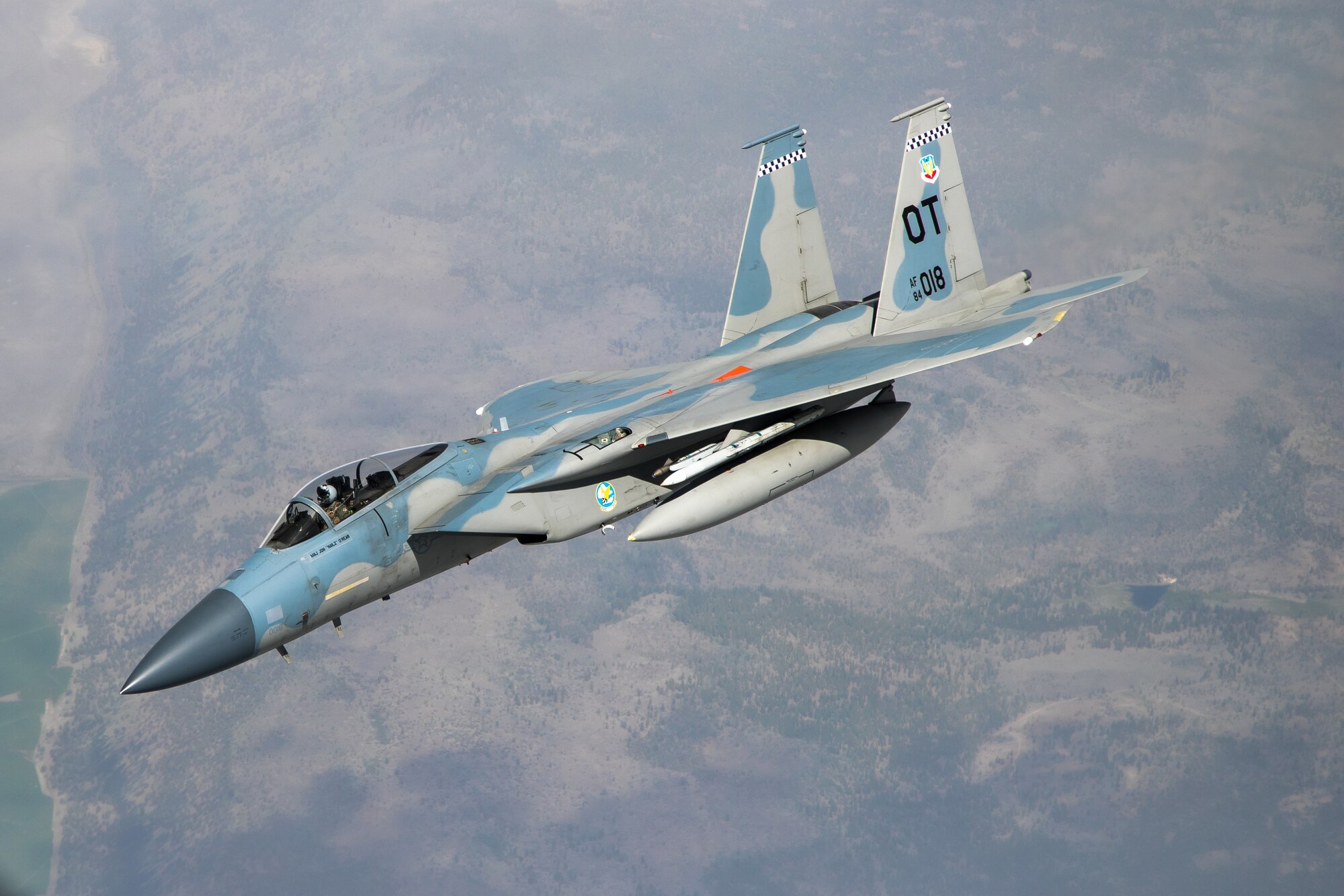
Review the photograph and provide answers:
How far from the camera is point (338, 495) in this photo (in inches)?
845

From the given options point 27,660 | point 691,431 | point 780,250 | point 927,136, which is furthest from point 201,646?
point 27,660

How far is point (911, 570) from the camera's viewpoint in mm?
129375

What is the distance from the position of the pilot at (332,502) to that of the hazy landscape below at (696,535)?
9038cm

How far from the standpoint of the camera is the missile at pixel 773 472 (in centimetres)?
2298

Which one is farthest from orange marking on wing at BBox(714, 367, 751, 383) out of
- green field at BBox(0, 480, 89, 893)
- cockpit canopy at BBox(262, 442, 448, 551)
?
green field at BBox(0, 480, 89, 893)

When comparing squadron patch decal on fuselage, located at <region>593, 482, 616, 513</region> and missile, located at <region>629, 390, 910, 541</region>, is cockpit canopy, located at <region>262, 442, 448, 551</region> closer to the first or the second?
squadron patch decal on fuselage, located at <region>593, 482, 616, 513</region>

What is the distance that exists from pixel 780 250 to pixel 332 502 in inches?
477

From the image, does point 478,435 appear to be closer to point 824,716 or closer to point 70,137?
point 824,716

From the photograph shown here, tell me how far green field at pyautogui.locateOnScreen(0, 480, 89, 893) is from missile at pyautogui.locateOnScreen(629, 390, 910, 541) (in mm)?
106386

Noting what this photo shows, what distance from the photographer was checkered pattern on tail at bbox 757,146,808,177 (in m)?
29.3

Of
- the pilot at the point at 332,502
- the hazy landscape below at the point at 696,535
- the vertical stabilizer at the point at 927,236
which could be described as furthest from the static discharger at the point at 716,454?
the hazy landscape below at the point at 696,535

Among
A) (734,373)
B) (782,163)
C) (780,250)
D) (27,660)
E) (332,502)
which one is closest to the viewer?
(332,502)

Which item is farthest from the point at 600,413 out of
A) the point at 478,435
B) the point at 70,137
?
the point at 70,137

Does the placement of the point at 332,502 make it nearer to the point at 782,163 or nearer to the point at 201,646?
the point at 201,646
